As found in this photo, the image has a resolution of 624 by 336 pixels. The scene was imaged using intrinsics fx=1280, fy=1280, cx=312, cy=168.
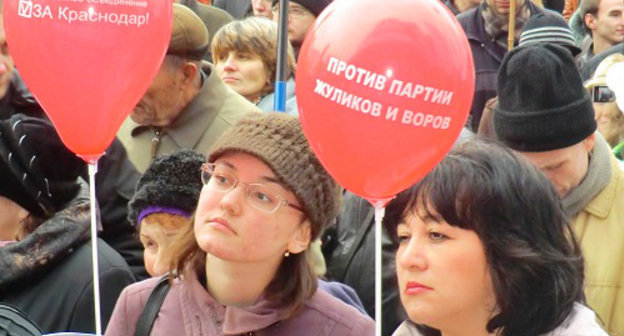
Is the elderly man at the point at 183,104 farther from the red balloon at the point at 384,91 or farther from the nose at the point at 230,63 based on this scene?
the red balloon at the point at 384,91

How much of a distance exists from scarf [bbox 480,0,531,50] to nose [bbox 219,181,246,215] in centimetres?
380

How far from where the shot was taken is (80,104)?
3230mm

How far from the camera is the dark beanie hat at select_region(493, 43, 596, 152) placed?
3.83 m

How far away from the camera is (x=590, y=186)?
3848 millimetres

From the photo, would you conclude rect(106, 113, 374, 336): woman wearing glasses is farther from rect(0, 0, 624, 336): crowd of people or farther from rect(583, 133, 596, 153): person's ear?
rect(583, 133, 596, 153): person's ear

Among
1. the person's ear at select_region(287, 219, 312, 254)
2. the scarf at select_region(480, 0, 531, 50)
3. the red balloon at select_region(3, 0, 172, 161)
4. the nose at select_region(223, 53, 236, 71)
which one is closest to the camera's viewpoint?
the red balloon at select_region(3, 0, 172, 161)

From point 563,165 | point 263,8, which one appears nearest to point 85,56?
point 563,165

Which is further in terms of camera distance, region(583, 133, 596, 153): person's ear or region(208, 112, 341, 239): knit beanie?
region(583, 133, 596, 153): person's ear

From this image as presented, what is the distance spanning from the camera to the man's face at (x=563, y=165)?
12.6ft

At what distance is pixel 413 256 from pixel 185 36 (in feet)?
7.58

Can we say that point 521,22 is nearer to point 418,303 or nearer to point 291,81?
point 291,81

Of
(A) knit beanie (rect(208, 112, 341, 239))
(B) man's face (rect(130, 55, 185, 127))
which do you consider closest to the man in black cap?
(B) man's face (rect(130, 55, 185, 127))

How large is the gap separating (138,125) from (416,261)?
239 centimetres

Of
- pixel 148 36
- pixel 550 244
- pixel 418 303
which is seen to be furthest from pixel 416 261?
pixel 148 36
